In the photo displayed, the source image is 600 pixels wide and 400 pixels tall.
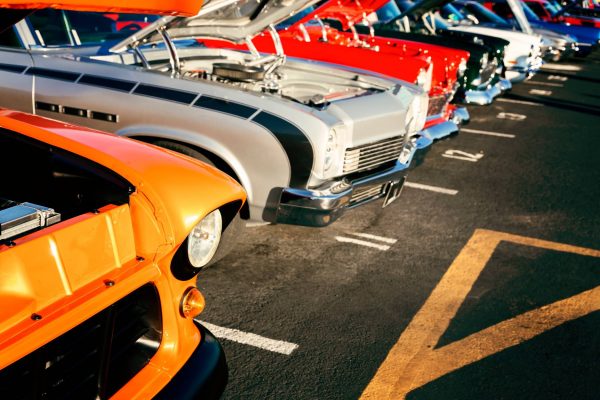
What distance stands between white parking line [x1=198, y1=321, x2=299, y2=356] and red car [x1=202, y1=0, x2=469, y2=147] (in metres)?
2.88

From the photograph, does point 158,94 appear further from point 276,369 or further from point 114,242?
point 114,242

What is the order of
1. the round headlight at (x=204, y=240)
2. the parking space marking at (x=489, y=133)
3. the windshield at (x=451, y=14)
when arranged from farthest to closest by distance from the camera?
the windshield at (x=451, y=14) < the parking space marking at (x=489, y=133) < the round headlight at (x=204, y=240)

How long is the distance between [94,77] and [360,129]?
1.81 meters

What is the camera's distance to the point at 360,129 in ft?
14.6

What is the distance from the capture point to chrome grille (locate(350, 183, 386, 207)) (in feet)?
14.6

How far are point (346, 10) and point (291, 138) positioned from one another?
4839mm

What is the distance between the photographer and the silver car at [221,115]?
161 inches

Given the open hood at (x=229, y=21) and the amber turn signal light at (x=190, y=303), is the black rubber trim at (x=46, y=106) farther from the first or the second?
the amber turn signal light at (x=190, y=303)

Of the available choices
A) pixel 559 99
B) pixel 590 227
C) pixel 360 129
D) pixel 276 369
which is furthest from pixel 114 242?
pixel 559 99

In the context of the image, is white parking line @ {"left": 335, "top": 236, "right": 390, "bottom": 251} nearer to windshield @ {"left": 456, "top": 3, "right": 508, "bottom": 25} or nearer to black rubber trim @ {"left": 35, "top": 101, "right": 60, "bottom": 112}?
black rubber trim @ {"left": 35, "top": 101, "right": 60, "bottom": 112}

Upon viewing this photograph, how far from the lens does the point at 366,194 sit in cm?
459

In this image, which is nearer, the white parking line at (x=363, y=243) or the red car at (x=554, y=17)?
the white parking line at (x=363, y=243)

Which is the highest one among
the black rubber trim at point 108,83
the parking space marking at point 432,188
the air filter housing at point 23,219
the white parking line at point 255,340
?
the air filter housing at point 23,219

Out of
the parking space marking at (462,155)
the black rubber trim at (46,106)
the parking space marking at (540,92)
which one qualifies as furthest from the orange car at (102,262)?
the parking space marking at (540,92)
